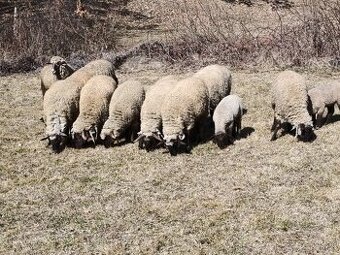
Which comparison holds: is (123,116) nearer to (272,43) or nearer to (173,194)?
(173,194)

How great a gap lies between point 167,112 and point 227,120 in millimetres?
1041

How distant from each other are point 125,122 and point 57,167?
4.83 feet

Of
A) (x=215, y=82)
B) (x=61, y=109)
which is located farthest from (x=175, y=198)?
(x=215, y=82)

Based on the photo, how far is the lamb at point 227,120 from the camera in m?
8.80

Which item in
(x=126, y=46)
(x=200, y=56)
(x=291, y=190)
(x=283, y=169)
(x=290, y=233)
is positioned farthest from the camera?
(x=126, y=46)

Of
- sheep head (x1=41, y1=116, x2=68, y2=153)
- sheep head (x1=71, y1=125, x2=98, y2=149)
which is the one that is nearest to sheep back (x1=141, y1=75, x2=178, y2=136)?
sheep head (x1=71, y1=125, x2=98, y2=149)

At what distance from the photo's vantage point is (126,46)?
55.5ft

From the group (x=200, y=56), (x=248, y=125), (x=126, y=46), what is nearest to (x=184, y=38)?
(x=200, y=56)

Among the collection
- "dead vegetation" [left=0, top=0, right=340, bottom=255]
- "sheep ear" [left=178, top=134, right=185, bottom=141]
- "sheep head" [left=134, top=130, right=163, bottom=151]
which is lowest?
"dead vegetation" [left=0, top=0, right=340, bottom=255]

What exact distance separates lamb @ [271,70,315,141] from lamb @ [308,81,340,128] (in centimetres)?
20

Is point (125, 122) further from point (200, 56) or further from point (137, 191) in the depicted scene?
point (200, 56)

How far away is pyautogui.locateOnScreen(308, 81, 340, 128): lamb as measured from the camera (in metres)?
9.30

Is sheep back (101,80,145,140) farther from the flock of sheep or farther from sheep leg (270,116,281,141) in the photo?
sheep leg (270,116,281,141)

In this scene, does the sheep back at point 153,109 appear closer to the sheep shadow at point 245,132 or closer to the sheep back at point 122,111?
the sheep back at point 122,111
